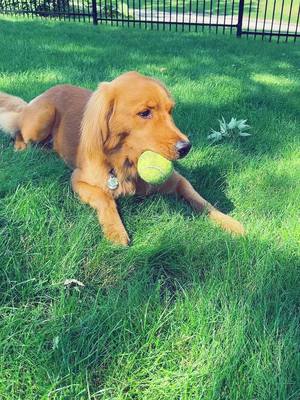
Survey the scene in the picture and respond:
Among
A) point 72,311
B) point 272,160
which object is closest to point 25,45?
point 272,160

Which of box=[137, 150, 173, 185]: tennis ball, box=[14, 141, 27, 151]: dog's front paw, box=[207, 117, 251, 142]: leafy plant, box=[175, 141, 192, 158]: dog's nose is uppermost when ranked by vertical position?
box=[175, 141, 192, 158]: dog's nose

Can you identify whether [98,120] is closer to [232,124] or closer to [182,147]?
[182,147]

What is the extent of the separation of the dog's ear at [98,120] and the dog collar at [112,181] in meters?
0.18

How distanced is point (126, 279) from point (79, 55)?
494 centimetres

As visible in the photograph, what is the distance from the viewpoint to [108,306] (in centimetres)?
199

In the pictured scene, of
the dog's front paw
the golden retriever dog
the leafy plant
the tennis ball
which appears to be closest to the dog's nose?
the golden retriever dog

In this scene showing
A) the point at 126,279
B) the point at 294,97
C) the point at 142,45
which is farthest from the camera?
the point at 142,45

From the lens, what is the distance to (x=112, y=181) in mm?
2904

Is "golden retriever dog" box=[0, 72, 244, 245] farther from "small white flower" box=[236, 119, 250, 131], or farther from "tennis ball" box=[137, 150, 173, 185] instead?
"small white flower" box=[236, 119, 250, 131]

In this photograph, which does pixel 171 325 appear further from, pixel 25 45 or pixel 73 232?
pixel 25 45

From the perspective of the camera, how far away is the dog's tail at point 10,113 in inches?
151

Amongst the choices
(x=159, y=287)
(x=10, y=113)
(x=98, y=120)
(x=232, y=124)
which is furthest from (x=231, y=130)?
(x=159, y=287)

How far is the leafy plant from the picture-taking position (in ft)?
13.0

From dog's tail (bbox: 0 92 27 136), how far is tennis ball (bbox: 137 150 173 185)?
159cm
